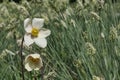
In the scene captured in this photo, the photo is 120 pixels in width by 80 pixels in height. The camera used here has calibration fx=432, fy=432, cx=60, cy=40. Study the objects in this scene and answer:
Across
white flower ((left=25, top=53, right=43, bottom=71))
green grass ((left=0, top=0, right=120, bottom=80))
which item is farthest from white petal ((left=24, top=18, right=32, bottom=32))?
green grass ((left=0, top=0, right=120, bottom=80))

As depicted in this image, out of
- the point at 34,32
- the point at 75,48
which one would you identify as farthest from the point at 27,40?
the point at 75,48

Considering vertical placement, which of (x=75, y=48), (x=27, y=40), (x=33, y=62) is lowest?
(x=75, y=48)

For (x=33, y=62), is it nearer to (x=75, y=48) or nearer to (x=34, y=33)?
(x=34, y=33)

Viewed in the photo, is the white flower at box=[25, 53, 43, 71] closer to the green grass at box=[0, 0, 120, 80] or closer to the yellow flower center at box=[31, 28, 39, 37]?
the yellow flower center at box=[31, 28, 39, 37]

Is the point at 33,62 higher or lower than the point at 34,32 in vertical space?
lower

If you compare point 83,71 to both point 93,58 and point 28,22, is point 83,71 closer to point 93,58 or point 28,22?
point 93,58

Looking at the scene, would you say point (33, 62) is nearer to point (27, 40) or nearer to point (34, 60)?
point (34, 60)

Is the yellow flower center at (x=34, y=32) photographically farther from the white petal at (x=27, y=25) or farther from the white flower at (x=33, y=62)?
the white flower at (x=33, y=62)

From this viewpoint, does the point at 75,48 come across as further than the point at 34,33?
Yes
